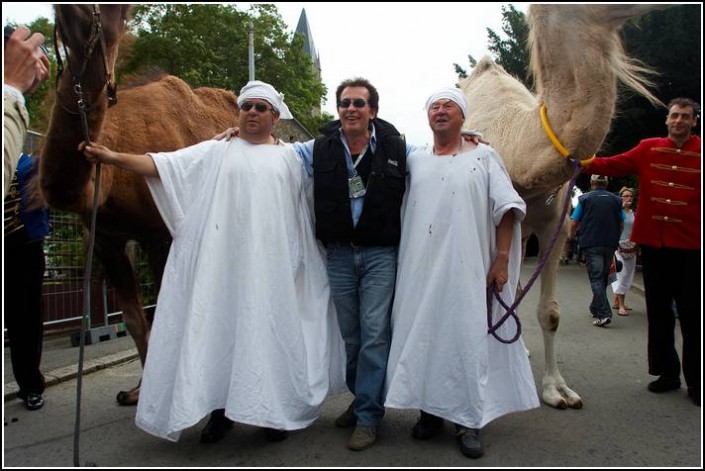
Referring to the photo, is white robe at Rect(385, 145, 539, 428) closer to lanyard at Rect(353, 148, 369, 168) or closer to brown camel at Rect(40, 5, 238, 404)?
lanyard at Rect(353, 148, 369, 168)

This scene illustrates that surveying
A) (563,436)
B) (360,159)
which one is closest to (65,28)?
(360,159)

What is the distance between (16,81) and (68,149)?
44.7 inches

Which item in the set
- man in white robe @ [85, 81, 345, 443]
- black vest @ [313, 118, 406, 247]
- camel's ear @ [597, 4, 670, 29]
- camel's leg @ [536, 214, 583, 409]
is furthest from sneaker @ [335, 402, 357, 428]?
camel's ear @ [597, 4, 670, 29]

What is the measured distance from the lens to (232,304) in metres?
3.16

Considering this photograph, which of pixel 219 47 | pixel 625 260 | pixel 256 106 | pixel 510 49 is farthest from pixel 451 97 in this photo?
pixel 219 47

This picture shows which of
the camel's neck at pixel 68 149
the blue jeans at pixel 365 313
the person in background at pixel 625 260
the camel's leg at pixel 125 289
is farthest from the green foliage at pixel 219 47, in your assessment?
the blue jeans at pixel 365 313

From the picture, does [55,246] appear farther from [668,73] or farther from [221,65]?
[221,65]

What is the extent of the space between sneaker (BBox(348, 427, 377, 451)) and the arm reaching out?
190 cm

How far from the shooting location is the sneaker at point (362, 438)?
3.14 m

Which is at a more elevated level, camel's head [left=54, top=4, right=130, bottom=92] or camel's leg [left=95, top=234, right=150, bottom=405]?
camel's head [left=54, top=4, right=130, bottom=92]

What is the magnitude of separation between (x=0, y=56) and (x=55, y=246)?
5.11 m

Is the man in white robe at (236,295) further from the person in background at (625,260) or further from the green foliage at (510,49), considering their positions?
the green foliage at (510,49)

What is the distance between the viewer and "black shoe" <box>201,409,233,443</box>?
326 cm

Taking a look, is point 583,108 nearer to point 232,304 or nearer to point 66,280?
point 232,304
